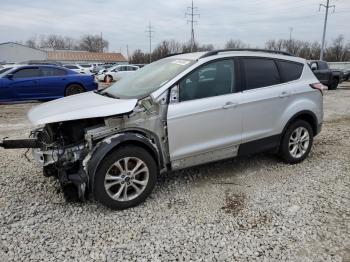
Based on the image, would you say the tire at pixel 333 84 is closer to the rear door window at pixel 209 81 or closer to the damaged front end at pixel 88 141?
the rear door window at pixel 209 81

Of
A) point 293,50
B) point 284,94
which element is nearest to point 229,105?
point 284,94

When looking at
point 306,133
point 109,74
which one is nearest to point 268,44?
point 109,74

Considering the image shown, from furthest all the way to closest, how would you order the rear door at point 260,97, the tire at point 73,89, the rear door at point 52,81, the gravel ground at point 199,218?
the tire at point 73,89 < the rear door at point 52,81 < the rear door at point 260,97 < the gravel ground at point 199,218

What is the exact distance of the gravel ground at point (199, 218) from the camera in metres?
3.20

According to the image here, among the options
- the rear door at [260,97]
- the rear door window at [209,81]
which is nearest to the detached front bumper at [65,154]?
the rear door window at [209,81]

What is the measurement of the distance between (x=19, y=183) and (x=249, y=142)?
3.17 m

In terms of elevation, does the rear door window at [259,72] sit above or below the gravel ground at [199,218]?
above

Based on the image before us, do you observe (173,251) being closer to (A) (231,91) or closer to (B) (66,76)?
(A) (231,91)

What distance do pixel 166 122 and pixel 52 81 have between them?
31.0 feet

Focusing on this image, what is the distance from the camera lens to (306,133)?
543 cm

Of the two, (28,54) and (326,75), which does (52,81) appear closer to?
(326,75)

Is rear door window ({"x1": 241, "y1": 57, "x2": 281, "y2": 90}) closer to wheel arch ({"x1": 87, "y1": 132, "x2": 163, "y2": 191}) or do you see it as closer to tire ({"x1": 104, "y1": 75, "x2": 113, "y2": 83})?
wheel arch ({"x1": 87, "y1": 132, "x2": 163, "y2": 191})

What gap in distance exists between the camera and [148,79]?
15.3 ft

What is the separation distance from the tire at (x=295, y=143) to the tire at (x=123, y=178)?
86.4 inches
